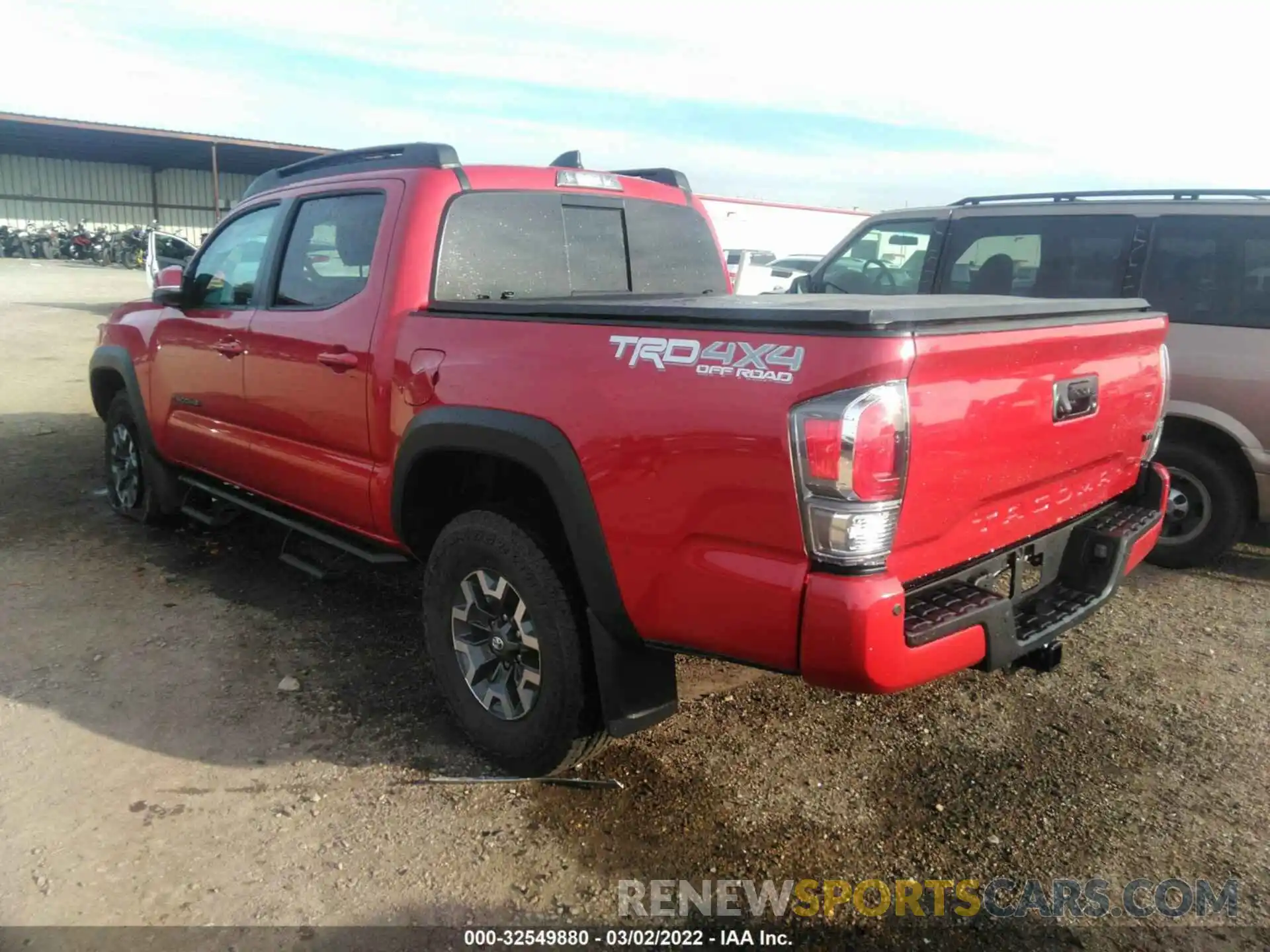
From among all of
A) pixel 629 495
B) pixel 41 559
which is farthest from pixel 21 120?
pixel 629 495

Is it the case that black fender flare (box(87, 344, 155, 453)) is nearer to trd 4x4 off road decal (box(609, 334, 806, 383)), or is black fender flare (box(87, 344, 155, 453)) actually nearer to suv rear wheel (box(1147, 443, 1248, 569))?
trd 4x4 off road decal (box(609, 334, 806, 383))

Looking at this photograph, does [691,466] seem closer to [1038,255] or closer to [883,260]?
[1038,255]

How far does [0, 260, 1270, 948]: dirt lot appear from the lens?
2.64 meters

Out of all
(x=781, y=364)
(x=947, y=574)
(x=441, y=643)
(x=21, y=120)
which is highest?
(x=21, y=120)

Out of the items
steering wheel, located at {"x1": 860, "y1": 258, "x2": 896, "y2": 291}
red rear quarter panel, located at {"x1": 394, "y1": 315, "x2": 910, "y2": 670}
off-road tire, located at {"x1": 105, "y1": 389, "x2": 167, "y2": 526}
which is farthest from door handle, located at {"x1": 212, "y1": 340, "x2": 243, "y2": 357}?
steering wheel, located at {"x1": 860, "y1": 258, "x2": 896, "y2": 291}

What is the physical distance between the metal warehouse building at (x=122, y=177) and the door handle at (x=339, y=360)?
99.0 feet

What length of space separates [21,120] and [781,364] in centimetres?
3298

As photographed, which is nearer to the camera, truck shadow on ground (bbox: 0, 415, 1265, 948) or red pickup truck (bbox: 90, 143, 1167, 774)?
red pickup truck (bbox: 90, 143, 1167, 774)

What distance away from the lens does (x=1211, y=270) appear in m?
5.18

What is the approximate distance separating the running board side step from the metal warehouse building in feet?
94.3

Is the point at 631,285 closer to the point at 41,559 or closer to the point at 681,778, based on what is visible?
the point at 681,778

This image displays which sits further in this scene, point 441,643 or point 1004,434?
point 441,643

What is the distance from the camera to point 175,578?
493cm

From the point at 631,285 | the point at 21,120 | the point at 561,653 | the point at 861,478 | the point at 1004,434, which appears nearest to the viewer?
the point at 861,478
